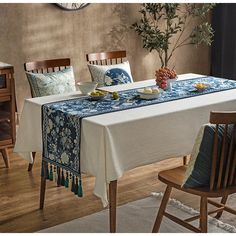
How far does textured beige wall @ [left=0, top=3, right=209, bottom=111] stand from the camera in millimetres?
5383

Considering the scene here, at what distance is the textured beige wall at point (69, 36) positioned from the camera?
5383 millimetres

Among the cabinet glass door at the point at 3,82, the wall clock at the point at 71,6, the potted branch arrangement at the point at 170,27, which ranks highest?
the wall clock at the point at 71,6

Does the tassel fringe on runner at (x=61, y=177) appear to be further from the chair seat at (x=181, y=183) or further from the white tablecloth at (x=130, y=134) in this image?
the chair seat at (x=181, y=183)

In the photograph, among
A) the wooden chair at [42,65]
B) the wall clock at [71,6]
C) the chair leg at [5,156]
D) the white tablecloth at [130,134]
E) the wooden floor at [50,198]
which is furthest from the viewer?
the wall clock at [71,6]

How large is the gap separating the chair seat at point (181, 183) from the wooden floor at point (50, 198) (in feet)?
2.02

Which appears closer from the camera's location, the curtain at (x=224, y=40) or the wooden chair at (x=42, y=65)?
the wooden chair at (x=42, y=65)

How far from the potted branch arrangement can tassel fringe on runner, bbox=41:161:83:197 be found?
8.98 feet

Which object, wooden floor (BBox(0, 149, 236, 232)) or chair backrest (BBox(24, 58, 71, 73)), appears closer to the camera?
wooden floor (BBox(0, 149, 236, 232))

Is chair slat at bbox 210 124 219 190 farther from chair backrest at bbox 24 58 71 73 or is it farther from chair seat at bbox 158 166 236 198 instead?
chair backrest at bbox 24 58 71 73

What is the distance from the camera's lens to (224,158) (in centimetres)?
300

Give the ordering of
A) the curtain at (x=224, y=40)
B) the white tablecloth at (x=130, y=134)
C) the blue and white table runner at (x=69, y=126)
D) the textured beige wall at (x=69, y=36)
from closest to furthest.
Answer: the white tablecloth at (x=130, y=134), the blue and white table runner at (x=69, y=126), the textured beige wall at (x=69, y=36), the curtain at (x=224, y=40)

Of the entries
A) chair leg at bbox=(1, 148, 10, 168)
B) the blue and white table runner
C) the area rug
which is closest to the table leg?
the area rug

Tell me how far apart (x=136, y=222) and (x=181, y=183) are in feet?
2.08

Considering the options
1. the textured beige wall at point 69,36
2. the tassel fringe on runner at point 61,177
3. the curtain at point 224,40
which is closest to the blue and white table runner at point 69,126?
the tassel fringe on runner at point 61,177
